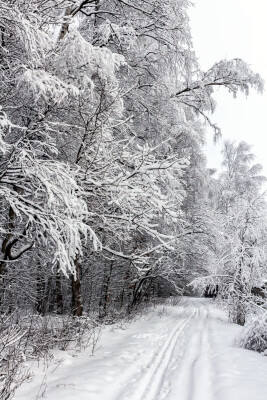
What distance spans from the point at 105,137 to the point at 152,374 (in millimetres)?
4133

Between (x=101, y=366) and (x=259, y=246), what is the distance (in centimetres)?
976

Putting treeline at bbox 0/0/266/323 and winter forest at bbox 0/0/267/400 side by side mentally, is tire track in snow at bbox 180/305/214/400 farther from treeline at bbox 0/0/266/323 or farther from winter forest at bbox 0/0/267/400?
treeline at bbox 0/0/266/323

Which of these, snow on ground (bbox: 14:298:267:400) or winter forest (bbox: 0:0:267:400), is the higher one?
winter forest (bbox: 0:0:267:400)

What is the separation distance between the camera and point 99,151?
5270mm

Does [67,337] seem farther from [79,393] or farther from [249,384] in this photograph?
[249,384]

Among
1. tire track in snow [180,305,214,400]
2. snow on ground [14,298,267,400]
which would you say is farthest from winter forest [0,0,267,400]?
tire track in snow [180,305,214,400]

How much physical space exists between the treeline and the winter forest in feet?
0.11

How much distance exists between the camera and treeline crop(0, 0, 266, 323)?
3.99 metres

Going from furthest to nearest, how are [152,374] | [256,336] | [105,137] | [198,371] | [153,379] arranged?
[256,336] → [105,137] → [198,371] → [152,374] → [153,379]

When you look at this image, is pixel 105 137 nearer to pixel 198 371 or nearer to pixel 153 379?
pixel 153 379

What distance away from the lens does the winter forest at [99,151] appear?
3.96m

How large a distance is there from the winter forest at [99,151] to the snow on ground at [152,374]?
18.2 inches

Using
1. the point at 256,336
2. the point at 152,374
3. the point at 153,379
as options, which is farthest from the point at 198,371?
the point at 256,336

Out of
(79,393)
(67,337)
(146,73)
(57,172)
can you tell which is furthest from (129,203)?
(146,73)
